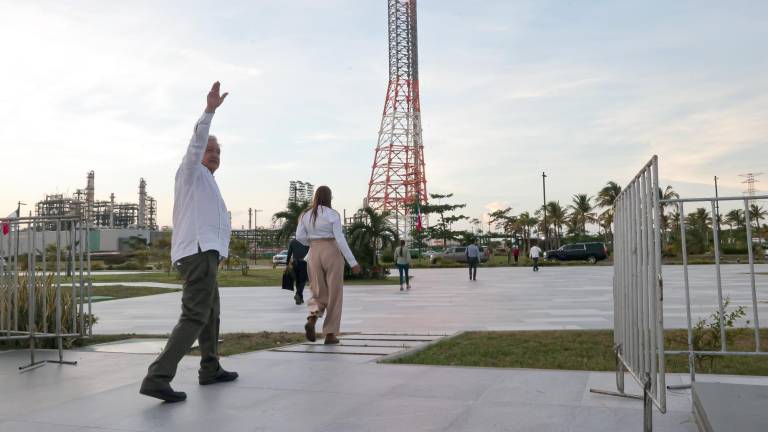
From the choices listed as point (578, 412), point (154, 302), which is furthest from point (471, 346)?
point (154, 302)

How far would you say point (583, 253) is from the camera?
43.2m

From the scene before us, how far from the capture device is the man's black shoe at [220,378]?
4371mm

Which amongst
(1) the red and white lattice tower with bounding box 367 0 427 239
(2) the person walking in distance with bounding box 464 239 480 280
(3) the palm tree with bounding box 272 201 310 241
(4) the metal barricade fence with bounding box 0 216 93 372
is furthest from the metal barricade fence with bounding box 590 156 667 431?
(1) the red and white lattice tower with bounding box 367 0 427 239

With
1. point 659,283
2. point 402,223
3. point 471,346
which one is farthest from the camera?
point 402,223

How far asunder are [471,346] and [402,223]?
157ft

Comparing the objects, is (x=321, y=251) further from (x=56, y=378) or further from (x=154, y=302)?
(x=154, y=302)

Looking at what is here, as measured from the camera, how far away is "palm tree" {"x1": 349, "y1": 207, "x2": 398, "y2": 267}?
23.7m

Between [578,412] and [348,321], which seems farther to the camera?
[348,321]

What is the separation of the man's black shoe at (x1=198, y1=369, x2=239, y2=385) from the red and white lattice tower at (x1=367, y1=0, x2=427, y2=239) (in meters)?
56.3

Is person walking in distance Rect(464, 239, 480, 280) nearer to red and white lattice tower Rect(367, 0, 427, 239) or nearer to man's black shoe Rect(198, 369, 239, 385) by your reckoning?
man's black shoe Rect(198, 369, 239, 385)

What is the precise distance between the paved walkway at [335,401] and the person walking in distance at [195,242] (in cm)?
36

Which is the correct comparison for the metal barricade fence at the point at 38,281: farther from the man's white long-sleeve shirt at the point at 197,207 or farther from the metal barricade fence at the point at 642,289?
the metal barricade fence at the point at 642,289

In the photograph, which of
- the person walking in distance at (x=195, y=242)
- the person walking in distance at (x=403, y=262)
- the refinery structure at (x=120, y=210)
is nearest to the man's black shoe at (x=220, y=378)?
the person walking in distance at (x=195, y=242)

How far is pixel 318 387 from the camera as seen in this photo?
4.23 meters
